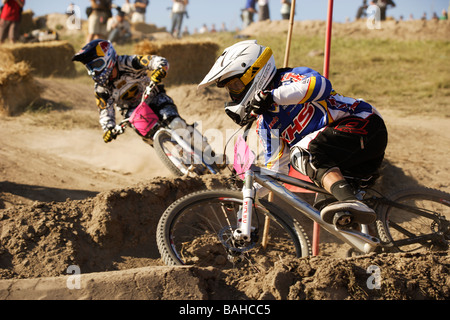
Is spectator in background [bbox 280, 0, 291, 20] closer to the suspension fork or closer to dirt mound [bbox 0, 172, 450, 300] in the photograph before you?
dirt mound [bbox 0, 172, 450, 300]

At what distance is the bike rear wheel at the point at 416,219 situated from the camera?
4.12m

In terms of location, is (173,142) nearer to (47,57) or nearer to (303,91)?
(303,91)

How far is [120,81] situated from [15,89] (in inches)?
212

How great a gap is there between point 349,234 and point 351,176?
0.51 m

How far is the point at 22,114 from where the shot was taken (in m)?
10.9

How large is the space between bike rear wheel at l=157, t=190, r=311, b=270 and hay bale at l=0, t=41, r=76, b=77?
11728 mm

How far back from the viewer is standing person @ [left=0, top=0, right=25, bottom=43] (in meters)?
14.8

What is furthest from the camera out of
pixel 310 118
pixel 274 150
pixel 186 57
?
pixel 186 57

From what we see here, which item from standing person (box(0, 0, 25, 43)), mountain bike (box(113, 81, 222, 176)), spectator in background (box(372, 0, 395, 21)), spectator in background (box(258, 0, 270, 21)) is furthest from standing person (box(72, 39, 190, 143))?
spectator in background (box(258, 0, 270, 21))

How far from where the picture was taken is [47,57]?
1498 centimetres

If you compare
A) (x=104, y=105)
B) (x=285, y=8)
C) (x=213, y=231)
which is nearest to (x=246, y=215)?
(x=213, y=231)

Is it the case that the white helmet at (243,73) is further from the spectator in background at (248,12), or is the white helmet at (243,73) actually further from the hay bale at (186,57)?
the spectator in background at (248,12)

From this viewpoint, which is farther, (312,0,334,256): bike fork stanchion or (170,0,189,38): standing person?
(170,0,189,38): standing person
